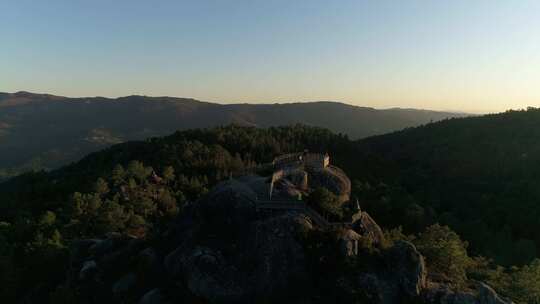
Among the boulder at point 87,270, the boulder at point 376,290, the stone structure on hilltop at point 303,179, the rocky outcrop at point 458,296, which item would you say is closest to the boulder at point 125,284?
the boulder at point 87,270

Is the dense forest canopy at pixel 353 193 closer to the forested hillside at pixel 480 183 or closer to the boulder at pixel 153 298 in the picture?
the forested hillside at pixel 480 183

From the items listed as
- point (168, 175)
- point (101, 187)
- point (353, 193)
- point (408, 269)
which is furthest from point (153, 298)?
point (168, 175)

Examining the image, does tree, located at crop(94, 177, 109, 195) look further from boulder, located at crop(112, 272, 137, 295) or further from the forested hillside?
the forested hillside

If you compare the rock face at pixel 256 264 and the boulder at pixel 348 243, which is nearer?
the rock face at pixel 256 264

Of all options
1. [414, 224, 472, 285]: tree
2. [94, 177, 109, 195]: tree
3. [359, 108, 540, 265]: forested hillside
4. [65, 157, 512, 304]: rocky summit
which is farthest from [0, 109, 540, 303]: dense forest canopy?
[65, 157, 512, 304]: rocky summit

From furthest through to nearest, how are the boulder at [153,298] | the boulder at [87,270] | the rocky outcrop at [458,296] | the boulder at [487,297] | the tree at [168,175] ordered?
1. the tree at [168,175]
2. the boulder at [87,270]
3. the boulder at [153,298]
4. the boulder at [487,297]
5. the rocky outcrop at [458,296]

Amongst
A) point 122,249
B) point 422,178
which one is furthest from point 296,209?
point 422,178
